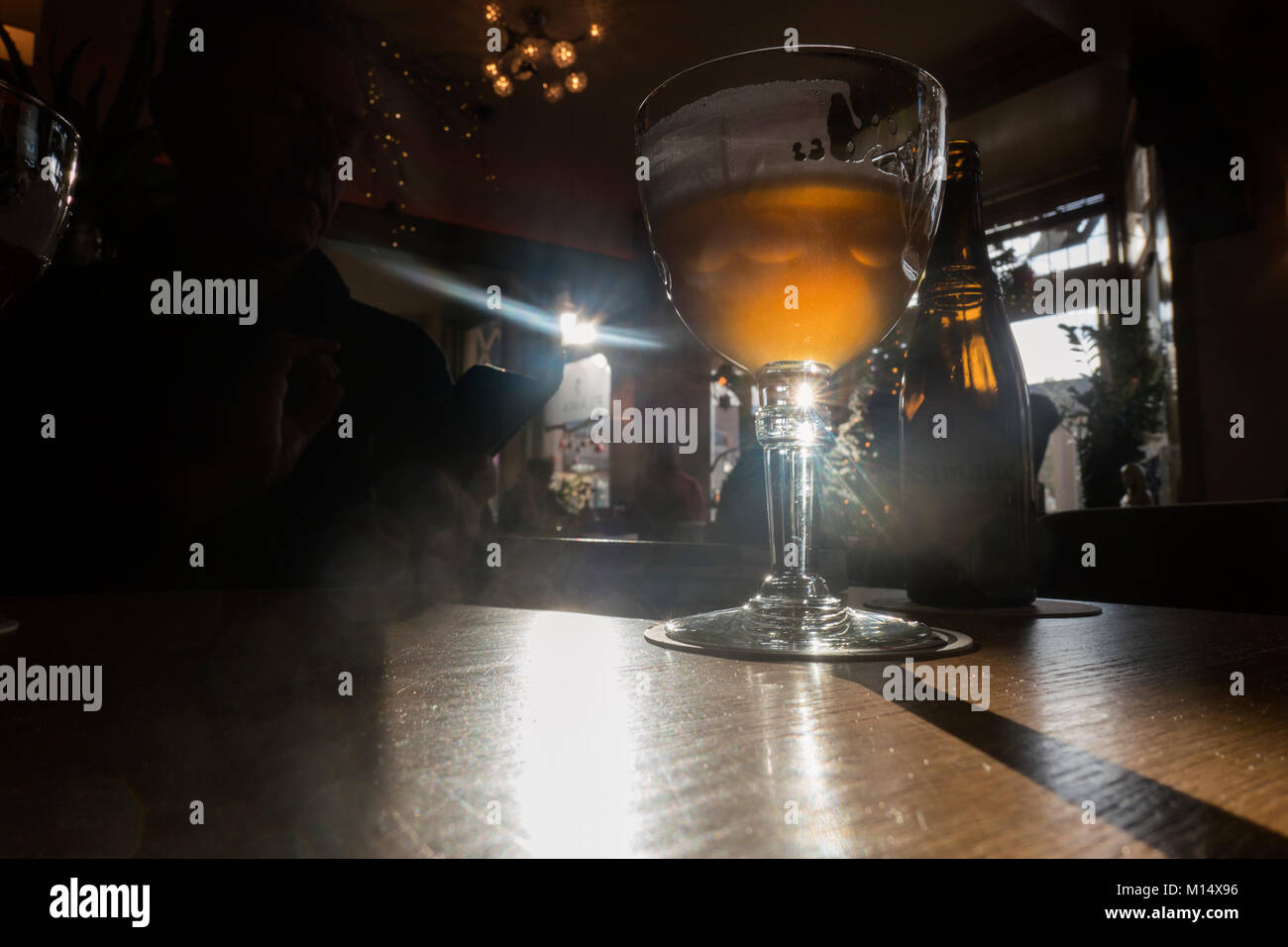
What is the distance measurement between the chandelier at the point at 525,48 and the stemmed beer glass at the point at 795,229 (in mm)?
4032

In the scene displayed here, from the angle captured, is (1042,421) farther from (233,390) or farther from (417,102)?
(417,102)

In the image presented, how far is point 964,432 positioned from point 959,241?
0.14 metres

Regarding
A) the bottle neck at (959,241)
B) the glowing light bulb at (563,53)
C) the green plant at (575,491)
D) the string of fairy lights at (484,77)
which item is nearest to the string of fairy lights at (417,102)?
the string of fairy lights at (484,77)

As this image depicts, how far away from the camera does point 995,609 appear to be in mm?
532

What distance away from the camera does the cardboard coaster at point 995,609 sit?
49cm

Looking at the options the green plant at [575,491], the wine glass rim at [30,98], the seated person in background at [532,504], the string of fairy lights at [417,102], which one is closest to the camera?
the wine glass rim at [30,98]

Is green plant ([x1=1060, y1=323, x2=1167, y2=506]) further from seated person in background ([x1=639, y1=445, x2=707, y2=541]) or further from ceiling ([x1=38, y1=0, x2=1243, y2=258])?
seated person in background ([x1=639, y1=445, x2=707, y2=541])

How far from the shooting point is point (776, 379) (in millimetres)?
398

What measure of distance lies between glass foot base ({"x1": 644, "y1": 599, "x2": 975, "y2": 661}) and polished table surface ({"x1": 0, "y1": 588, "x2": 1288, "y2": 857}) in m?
0.01

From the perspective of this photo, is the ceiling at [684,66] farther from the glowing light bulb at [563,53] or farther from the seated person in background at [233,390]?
the seated person in background at [233,390]

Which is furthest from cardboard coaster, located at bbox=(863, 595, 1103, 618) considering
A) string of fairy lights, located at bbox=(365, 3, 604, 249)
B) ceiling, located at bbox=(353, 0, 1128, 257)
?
ceiling, located at bbox=(353, 0, 1128, 257)

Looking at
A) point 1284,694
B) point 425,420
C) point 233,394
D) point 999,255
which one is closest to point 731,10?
point 999,255
